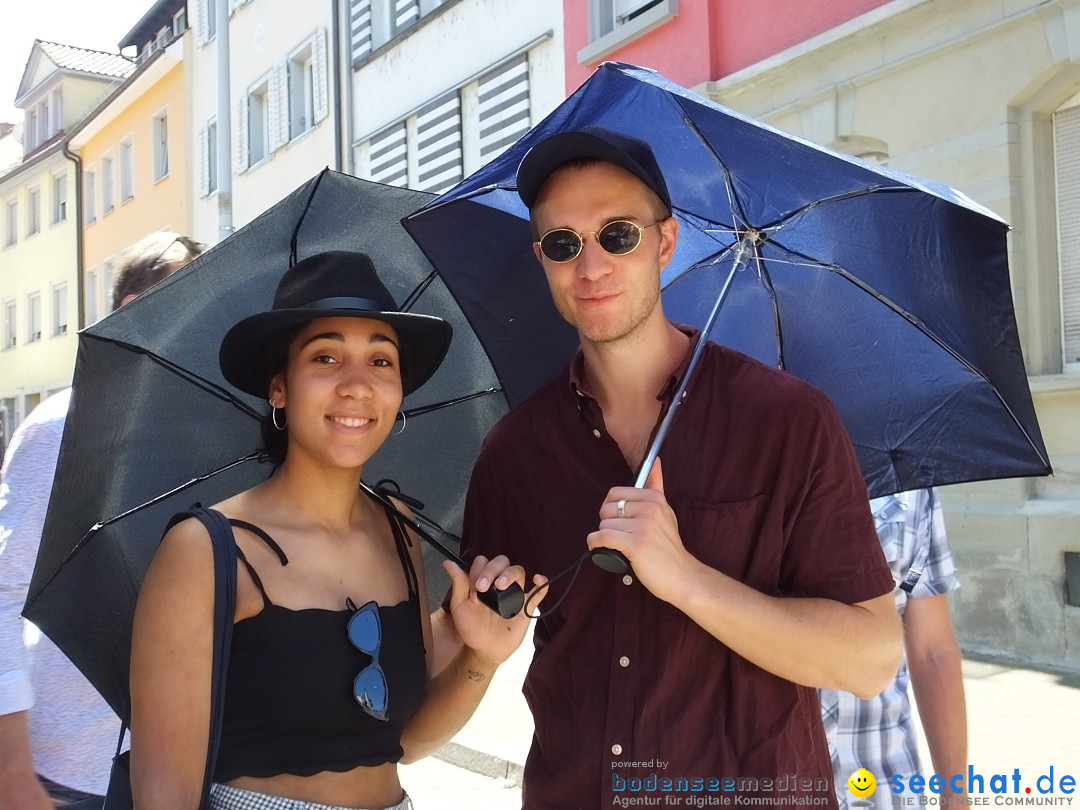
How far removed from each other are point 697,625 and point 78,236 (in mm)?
31876

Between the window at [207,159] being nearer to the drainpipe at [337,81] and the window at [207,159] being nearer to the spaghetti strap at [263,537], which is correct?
the drainpipe at [337,81]

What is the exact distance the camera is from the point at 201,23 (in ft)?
80.9

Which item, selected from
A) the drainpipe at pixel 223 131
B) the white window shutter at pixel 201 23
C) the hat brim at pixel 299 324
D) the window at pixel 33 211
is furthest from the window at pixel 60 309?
the hat brim at pixel 299 324

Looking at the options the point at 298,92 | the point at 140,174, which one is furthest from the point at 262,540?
the point at 140,174

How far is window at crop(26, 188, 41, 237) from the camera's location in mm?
33719

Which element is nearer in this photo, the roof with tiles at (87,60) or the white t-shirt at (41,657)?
the white t-shirt at (41,657)

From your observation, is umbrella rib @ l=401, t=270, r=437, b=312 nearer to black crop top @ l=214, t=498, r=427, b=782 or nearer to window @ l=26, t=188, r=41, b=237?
black crop top @ l=214, t=498, r=427, b=782

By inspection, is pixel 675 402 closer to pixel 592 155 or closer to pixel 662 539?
pixel 662 539

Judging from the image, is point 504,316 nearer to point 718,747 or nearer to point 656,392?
point 656,392

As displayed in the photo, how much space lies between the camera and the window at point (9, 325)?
34.3 metres

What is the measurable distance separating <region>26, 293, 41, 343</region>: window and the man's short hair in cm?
3205

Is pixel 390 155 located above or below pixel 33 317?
below

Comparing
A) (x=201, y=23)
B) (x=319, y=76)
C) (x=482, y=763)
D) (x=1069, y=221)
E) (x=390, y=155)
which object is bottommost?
(x=482, y=763)

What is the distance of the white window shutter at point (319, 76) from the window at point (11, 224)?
20.0 meters
